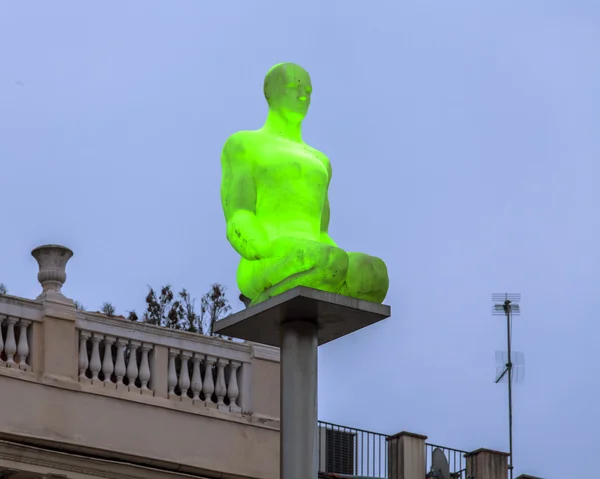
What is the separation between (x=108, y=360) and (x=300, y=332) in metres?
6.51

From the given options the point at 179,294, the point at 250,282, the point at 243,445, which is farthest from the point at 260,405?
the point at 179,294

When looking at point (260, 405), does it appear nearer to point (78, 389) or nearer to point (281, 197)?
point (78, 389)

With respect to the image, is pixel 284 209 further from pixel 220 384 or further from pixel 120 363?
pixel 220 384

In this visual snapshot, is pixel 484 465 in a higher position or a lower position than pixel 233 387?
higher

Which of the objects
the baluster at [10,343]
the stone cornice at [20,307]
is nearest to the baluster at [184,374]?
the stone cornice at [20,307]

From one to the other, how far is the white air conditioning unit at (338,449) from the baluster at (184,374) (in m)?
5.02

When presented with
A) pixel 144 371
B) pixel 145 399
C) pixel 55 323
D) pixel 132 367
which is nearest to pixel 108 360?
pixel 132 367

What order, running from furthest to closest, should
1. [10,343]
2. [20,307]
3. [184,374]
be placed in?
[184,374] → [20,307] → [10,343]

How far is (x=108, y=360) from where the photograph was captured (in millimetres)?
20484

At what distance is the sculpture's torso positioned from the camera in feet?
47.4

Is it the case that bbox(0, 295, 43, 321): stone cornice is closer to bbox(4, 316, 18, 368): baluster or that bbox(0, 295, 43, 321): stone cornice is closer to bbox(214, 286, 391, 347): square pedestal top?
bbox(4, 316, 18, 368): baluster

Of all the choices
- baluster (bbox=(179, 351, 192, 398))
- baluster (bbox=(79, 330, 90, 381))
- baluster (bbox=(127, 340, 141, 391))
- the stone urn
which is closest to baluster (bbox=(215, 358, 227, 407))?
baluster (bbox=(179, 351, 192, 398))

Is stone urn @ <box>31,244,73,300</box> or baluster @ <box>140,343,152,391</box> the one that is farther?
baluster @ <box>140,343,152,391</box>

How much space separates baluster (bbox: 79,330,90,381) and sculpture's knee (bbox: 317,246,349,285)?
6.68 m
